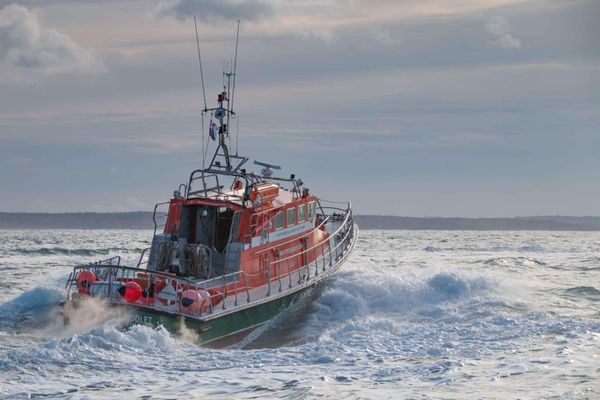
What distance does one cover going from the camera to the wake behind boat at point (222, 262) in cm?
1446

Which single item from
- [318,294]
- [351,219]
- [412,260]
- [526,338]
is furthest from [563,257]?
[526,338]

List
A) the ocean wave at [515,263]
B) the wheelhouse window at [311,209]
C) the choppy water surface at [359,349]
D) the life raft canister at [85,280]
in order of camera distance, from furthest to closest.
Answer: the ocean wave at [515,263] < the wheelhouse window at [311,209] < the life raft canister at [85,280] < the choppy water surface at [359,349]

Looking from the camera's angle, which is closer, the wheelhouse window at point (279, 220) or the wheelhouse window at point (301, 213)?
the wheelhouse window at point (279, 220)

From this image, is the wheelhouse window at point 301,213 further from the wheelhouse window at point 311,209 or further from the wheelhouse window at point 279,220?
the wheelhouse window at point 279,220

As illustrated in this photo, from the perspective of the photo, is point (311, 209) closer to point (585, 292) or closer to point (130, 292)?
point (130, 292)

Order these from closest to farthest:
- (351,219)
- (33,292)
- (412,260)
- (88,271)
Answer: (88,271)
(33,292)
(351,219)
(412,260)

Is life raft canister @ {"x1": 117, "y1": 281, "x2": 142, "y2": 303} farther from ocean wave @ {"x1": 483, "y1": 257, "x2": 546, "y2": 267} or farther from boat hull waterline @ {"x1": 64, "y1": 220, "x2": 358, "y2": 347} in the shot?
ocean wave @ {"x1": 483, "y1": 257, "x2": 546, "y2": 267}

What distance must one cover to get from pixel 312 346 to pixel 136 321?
3.19 m

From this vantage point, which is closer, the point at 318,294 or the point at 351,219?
the point at 318,294

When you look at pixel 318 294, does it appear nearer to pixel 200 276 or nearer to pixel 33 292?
pixel 200 276

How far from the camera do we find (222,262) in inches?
672

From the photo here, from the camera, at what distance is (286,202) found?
61.1 ft

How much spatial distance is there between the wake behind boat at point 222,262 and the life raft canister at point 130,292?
18 millimetres

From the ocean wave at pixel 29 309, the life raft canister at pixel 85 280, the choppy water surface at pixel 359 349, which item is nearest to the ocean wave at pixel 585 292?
the choppy water surface at pixel 359 349
